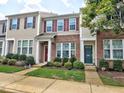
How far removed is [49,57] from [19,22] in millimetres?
7409

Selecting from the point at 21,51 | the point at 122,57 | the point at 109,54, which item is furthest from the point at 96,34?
the point at 21,51

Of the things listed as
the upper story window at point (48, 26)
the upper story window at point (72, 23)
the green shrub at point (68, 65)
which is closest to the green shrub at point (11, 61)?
the upper story window at point (48, 26)

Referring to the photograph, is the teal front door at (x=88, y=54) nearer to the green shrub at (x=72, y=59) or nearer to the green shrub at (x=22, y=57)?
the green shrub at (x=72, y=59)

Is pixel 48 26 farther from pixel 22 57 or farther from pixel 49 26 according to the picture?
pixel 22 57

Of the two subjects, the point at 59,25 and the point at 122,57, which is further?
the point at 59,25

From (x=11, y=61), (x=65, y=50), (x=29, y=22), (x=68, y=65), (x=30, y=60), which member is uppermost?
(x=29, y=22)

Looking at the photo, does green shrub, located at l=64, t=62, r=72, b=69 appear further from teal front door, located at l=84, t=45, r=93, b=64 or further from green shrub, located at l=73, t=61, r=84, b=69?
teal front door, located at l=84, t=45, r=93, b=64

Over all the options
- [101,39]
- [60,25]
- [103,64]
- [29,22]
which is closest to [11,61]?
[29,22]

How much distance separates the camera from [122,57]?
15109 mm

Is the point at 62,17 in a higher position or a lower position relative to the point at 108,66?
higher

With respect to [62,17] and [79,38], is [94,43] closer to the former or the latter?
[79,38]

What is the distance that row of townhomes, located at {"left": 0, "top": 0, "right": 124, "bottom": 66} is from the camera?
51.6ft

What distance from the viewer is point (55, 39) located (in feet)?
61.3

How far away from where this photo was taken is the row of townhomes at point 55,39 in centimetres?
1573
